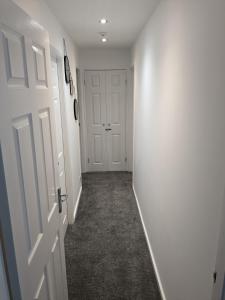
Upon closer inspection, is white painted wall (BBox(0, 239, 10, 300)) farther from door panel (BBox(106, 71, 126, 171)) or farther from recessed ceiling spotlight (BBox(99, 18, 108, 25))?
door panel (BBox(106, 71, 126, 171))

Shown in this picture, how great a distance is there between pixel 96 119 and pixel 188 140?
356 centimetres

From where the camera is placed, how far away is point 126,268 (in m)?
2.28

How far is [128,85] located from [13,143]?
12.9 ft

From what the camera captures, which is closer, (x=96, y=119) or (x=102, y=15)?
(x=102, y=15)

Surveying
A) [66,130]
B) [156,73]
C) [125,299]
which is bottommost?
[125,299]

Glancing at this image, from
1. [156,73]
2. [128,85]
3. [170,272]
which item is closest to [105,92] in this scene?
[128,85]

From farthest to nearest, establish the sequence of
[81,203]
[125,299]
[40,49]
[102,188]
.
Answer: [102,188] → [81,203] → [125,299] → [40,49]

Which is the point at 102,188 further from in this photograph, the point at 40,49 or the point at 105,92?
the point at 40,49

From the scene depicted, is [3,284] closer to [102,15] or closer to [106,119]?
[102,15]

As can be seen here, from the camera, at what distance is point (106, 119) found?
4.71m

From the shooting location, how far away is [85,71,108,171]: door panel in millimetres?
4520

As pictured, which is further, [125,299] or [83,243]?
[83,243]

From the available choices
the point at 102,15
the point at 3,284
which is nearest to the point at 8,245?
the point at 3,284

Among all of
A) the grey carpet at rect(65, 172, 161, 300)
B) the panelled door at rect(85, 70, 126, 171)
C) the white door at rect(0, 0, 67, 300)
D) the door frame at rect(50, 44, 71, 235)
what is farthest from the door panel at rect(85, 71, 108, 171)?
the white door at rect(0, 0, 67, 300)
